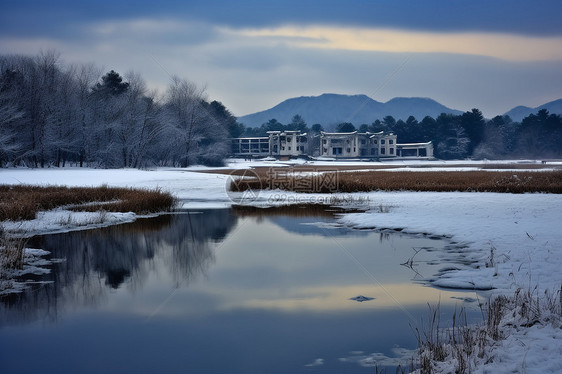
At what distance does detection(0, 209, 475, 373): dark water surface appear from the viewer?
8383 mm

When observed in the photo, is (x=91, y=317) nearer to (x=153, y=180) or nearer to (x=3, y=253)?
(x=3, y=253)

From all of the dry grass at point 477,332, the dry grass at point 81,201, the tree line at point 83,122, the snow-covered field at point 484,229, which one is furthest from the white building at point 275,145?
the dry grass at point 477,332

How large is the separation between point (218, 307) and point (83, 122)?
237ft

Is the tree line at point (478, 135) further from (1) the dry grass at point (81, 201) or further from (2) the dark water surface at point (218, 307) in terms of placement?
(2) the dark water surface at point (218, 307)

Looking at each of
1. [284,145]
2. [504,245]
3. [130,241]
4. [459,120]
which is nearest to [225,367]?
[504,245]

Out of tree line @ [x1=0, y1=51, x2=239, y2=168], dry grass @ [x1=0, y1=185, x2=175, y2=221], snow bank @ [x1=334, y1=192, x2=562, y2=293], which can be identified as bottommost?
snow bank @ [x1=334, y1=192, x2=562, y2=293]

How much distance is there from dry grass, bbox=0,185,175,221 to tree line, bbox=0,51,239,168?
114ft

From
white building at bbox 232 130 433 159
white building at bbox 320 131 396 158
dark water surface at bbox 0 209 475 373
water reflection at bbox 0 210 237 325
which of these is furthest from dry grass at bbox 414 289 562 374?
white building at bbox 320 131 396 158

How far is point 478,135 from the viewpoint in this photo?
14925cm

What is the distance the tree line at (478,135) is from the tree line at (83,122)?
82.2m

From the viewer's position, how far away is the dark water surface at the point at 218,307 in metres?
8.38
